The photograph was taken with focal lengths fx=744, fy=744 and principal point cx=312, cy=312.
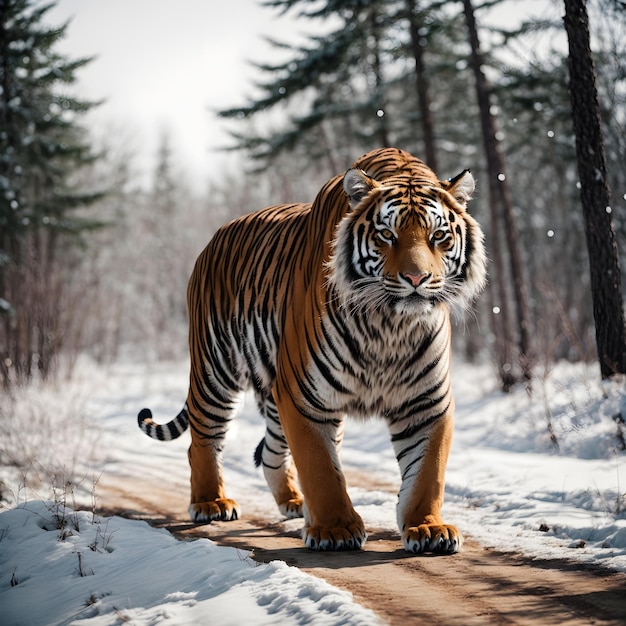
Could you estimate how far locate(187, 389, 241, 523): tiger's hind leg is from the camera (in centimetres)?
525

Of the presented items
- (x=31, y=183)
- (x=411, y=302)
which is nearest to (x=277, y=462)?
(x=411, y=302)

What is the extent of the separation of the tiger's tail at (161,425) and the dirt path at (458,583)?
1224mm

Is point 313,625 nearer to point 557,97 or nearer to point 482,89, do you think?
point 482,89

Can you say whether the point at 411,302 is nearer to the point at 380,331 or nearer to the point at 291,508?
the point at 380,331

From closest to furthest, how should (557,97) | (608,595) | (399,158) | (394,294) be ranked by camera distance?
(608,595)
(394,294)
(399,158)
(557,97)

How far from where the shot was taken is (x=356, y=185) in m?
4.10

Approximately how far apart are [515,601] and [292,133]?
45.3 feet

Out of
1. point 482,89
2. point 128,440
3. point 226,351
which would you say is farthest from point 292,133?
point 226,351

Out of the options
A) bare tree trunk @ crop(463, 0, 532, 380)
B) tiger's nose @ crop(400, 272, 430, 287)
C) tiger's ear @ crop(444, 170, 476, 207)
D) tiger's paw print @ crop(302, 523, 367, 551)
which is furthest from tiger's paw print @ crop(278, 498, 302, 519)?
bare tree trunk @ crop(463, 0, 532, 380)

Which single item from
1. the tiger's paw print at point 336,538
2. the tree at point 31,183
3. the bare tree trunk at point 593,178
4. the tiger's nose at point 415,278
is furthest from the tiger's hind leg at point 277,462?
the tree at point 31,183

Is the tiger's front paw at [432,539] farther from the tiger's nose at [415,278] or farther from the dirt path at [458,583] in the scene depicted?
the tiger's nose at [415,278]

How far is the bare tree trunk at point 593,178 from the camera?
6.80m

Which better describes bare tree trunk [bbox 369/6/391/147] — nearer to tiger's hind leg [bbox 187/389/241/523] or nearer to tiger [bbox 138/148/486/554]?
tiger's hind leg [bbox 187/389/241/523]

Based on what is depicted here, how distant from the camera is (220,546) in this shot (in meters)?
4.23
